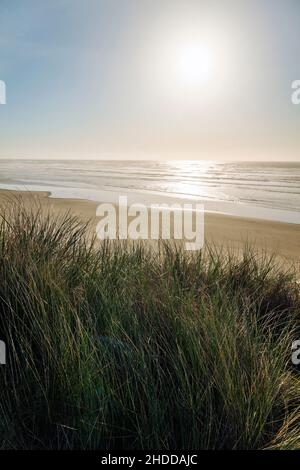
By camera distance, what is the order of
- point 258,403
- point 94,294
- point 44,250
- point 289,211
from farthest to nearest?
point 289,211, point 44,250, point 94,294, point 258,403

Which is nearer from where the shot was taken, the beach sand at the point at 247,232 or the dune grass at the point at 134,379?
the dune grass at the point at 134,379

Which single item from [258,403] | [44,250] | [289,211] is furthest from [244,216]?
[258,403]

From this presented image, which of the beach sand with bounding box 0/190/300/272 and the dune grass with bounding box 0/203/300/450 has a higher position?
the dune grass with bounding box 0/203/300/450

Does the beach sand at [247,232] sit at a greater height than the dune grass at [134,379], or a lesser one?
lesser

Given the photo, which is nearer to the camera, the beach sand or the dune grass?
the dune grass

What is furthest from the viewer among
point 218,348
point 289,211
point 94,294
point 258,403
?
point 289,211

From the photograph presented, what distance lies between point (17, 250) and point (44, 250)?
0.96 ft

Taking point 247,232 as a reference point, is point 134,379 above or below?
above

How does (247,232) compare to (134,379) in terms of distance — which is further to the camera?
(247,232)

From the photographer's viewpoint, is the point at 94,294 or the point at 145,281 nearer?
the point at 94,294

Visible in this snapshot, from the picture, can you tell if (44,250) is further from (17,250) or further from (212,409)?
(212,409)

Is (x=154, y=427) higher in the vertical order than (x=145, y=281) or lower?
lower
